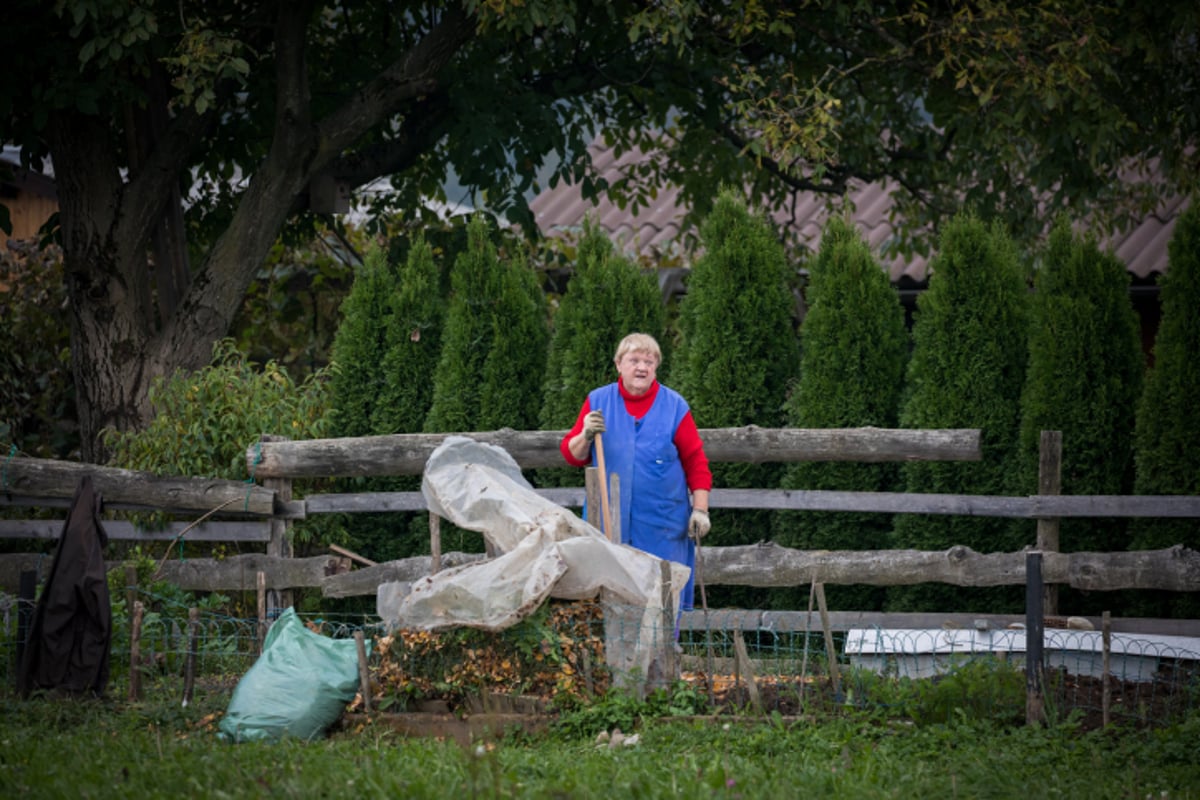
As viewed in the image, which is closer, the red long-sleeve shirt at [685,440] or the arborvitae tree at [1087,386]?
the red long-sleeve shirt at [685,440]

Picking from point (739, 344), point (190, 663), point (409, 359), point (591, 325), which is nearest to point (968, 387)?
point (739, 344)

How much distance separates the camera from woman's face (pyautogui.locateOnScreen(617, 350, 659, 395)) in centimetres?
693

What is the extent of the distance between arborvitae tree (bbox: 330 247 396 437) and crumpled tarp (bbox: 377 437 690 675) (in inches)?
135

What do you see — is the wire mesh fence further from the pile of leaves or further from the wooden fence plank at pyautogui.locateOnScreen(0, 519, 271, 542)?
the wooden fence plank at pyautogui.locateOnScreen(0, 519, 271, 542)

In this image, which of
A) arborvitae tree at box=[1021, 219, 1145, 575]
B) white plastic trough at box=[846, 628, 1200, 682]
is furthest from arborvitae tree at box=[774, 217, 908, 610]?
white plastic trough at box=[846, 628, 1200, 682]

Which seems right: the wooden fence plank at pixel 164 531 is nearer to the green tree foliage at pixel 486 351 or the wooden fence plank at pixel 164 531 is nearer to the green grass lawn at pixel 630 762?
the green tree foliage at pixel 486 351

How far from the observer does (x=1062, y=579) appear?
7.59 metres

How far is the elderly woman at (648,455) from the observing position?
276 inches

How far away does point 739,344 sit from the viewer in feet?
30.6

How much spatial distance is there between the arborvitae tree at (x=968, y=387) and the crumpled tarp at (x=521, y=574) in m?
2.93

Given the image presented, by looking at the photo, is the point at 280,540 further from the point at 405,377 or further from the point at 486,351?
the point at 486,351

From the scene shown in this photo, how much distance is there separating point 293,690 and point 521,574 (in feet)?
3.87

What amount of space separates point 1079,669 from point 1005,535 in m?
1.99

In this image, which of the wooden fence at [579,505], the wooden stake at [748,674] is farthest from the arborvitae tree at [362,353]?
the wooden stake at [748,674]
